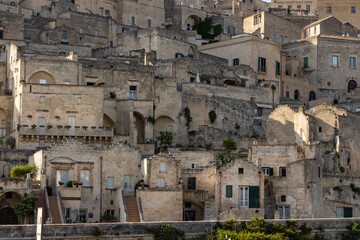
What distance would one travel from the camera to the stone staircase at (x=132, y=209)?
45719mm

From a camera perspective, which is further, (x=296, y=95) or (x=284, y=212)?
(x=296, y=95)

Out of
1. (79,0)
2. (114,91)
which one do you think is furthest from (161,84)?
(79,0)

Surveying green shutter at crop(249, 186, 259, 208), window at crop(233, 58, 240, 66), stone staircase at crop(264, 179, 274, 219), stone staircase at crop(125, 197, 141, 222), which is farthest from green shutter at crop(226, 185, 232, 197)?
window at crop(233, 58, 240, 66)

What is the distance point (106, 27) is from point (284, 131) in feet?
75.8

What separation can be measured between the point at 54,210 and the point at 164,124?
58.8 feet

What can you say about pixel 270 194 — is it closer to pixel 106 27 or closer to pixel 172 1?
pixel 106 27

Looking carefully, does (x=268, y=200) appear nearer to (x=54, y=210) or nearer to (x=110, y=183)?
(x=110, y=183)

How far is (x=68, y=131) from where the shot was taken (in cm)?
5481

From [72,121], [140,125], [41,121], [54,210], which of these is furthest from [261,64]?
[54,210]

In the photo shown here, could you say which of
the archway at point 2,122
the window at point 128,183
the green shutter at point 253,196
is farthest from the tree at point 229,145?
the archway at point 2,122

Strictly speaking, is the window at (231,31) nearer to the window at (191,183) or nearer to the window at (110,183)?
the window at (191,183)

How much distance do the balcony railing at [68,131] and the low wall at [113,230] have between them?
15.8m

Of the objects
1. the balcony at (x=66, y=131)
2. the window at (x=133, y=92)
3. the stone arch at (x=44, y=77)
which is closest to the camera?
the balcony at (x=66, y=131)

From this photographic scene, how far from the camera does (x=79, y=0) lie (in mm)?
77438
